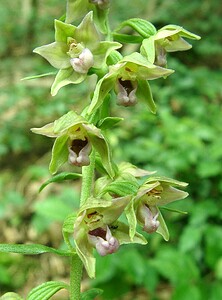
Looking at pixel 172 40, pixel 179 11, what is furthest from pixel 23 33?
pixel 172 40

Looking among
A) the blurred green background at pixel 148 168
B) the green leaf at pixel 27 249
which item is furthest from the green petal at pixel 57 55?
the blurred green background at pixel 148 168

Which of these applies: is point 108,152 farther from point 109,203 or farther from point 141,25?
point 141,25

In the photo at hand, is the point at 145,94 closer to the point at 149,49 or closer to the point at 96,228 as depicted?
the point at 149,49

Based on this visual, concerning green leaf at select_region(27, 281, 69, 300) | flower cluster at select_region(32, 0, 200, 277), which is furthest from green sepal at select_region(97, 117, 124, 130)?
green leaf at select_region(27, 281, 69, 300)

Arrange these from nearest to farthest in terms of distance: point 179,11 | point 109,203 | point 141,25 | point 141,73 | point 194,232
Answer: point 109,203
point 141,73
point 141,25
point 194,232
point 179,11

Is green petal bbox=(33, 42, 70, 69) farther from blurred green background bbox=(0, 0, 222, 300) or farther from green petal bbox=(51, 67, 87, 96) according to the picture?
blurred green background bbox=(0, 0, 222, 300)

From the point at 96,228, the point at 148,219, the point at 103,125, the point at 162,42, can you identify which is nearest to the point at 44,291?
the point at 96,228

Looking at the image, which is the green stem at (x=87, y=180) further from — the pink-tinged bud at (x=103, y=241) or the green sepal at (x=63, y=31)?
the green sepal at (x=63, y=31)
